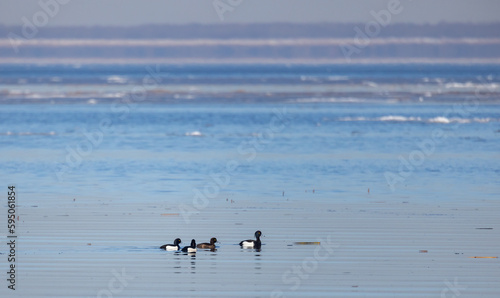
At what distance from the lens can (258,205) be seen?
18.1 m

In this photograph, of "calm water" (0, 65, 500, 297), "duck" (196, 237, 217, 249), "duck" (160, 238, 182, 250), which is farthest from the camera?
"duck" (196, 237, 217, 249)

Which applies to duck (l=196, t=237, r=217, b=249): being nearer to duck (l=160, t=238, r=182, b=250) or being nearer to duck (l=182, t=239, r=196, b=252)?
duck (l=182, t=239, r=196, b=252)

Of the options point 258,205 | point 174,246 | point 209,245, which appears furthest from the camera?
point 258,205

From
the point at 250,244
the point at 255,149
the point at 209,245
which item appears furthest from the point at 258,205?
the point at 255,149

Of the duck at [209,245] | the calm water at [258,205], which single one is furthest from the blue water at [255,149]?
the duck at [209,245]

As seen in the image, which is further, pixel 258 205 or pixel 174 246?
pixel 258 205

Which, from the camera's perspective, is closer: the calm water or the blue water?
the calm water

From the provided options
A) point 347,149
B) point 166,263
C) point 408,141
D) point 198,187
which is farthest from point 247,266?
point 408,141

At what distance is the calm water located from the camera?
12.0 m

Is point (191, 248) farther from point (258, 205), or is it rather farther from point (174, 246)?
point (258, 205)

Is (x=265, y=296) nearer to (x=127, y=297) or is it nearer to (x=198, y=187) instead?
(x=127, y=297)

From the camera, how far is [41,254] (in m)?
13.4

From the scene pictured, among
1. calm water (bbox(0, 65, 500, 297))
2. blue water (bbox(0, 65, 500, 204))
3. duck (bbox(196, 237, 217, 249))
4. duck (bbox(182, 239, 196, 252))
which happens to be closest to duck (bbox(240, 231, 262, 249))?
calm water (bbox(0, 65, 500, 297))

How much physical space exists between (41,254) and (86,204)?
189 inches
